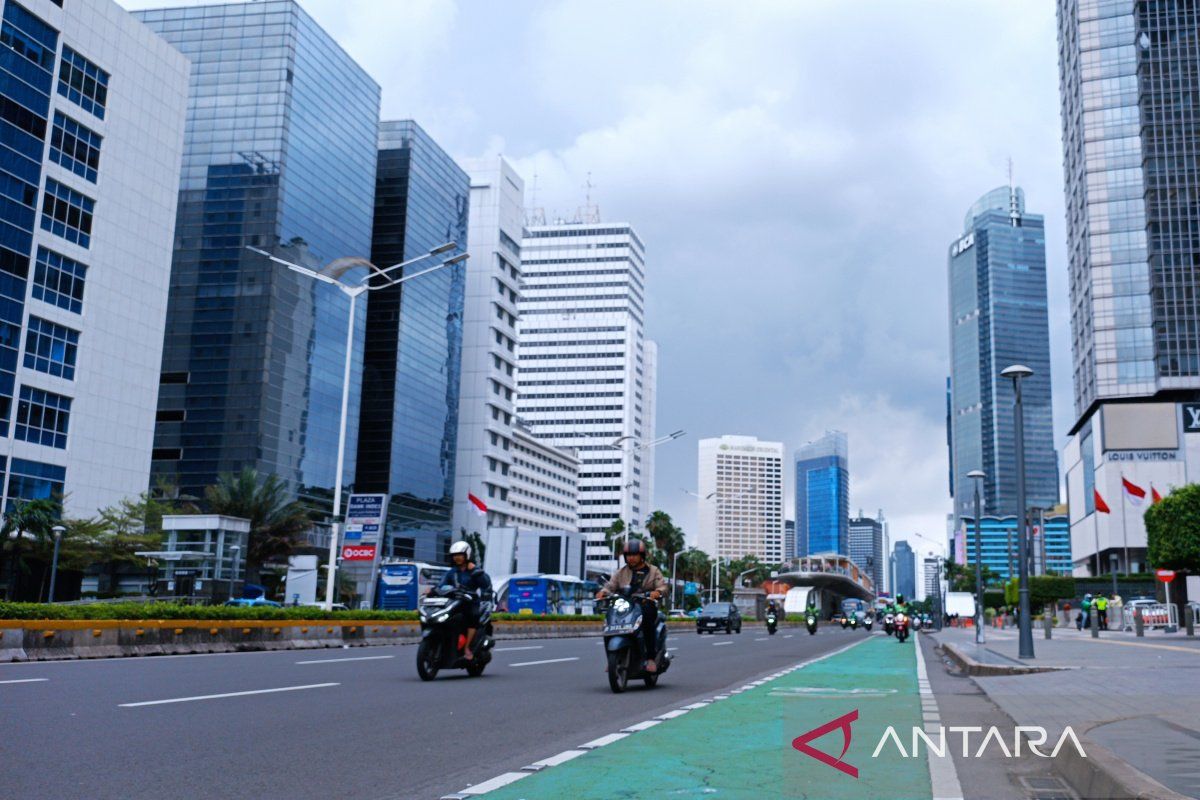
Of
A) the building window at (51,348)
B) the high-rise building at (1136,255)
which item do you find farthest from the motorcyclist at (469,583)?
the high-rise building at (1136,255)

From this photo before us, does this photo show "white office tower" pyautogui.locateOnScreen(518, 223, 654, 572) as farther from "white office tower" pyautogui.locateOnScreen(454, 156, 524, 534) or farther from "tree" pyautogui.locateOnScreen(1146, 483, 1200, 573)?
"tree" pyautogui.locateOnScreen(1146, 483, 1200, 573)

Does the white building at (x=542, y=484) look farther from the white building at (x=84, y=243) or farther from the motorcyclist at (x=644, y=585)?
the motorcyclist at (x=644, y=585)

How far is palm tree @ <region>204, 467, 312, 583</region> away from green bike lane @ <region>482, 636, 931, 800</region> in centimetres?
5941

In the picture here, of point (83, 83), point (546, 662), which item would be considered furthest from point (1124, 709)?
point (83, 83)

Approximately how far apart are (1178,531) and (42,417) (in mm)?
55566

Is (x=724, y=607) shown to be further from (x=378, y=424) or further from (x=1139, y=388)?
(x=1139, y=388)

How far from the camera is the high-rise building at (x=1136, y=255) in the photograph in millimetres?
94750

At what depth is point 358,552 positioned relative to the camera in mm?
33812

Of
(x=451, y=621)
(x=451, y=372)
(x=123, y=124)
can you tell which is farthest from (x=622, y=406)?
(x=451, y=621)

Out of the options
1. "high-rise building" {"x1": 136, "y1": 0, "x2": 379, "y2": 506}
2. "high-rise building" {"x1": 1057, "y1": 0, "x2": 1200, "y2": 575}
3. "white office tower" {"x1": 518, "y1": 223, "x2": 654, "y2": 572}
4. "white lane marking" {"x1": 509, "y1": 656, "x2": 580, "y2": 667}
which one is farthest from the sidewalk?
"white office tower" {"x1": 518, "y1": 223, "x2": 654, "y2": 572}

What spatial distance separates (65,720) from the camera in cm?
807

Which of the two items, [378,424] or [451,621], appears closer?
[451,621]

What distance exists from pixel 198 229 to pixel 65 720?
83.1m

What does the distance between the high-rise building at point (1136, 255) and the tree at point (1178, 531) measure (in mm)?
53092
